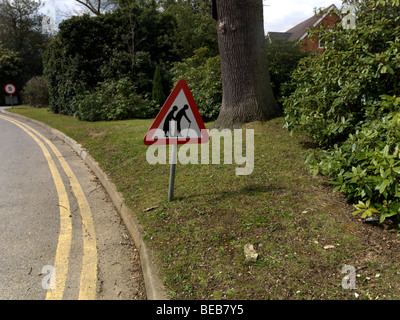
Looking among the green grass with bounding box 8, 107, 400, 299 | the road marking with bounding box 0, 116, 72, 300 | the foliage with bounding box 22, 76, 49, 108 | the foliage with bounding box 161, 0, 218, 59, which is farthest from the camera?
the foliage with bounding box 22, 76, 49, 108

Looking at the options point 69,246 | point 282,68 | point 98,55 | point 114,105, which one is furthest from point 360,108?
point 98,55

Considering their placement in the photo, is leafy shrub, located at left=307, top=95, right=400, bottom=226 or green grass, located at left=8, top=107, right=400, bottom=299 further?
leafy shrub, located at left=307, top=95, right=400, bottom=226

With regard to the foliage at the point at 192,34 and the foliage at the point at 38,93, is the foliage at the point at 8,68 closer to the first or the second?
the foliage at the point at 38,93

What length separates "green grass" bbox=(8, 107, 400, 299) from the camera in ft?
8.70

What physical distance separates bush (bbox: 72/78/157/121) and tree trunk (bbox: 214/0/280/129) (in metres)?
7.48

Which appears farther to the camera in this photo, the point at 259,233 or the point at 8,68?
the point at 8,68

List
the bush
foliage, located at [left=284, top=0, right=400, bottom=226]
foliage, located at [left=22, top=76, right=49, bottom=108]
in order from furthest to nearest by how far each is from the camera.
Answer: foliage, located at [left=22, top=76, right=49, bottom=108] < the bush < foliage, located at [left=284, top=0, right=400, bottom=226]

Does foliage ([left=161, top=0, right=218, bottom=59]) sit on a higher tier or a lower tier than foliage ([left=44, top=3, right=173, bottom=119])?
higher

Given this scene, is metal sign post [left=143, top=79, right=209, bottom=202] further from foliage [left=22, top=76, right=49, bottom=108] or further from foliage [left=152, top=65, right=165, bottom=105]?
foliage [left=22, top=76, right=49, bottom=108]

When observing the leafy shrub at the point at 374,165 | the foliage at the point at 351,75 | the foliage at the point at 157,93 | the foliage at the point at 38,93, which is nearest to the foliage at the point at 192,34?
the foliage at the point at 157,93

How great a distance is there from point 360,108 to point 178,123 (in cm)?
293

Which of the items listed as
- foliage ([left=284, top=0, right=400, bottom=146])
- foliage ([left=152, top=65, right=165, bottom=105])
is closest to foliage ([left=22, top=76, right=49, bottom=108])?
foliage ([left=152, top=65, right=165, bottom=105])

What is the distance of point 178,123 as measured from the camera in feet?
13.3

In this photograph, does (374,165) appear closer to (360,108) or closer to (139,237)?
(360,108)
